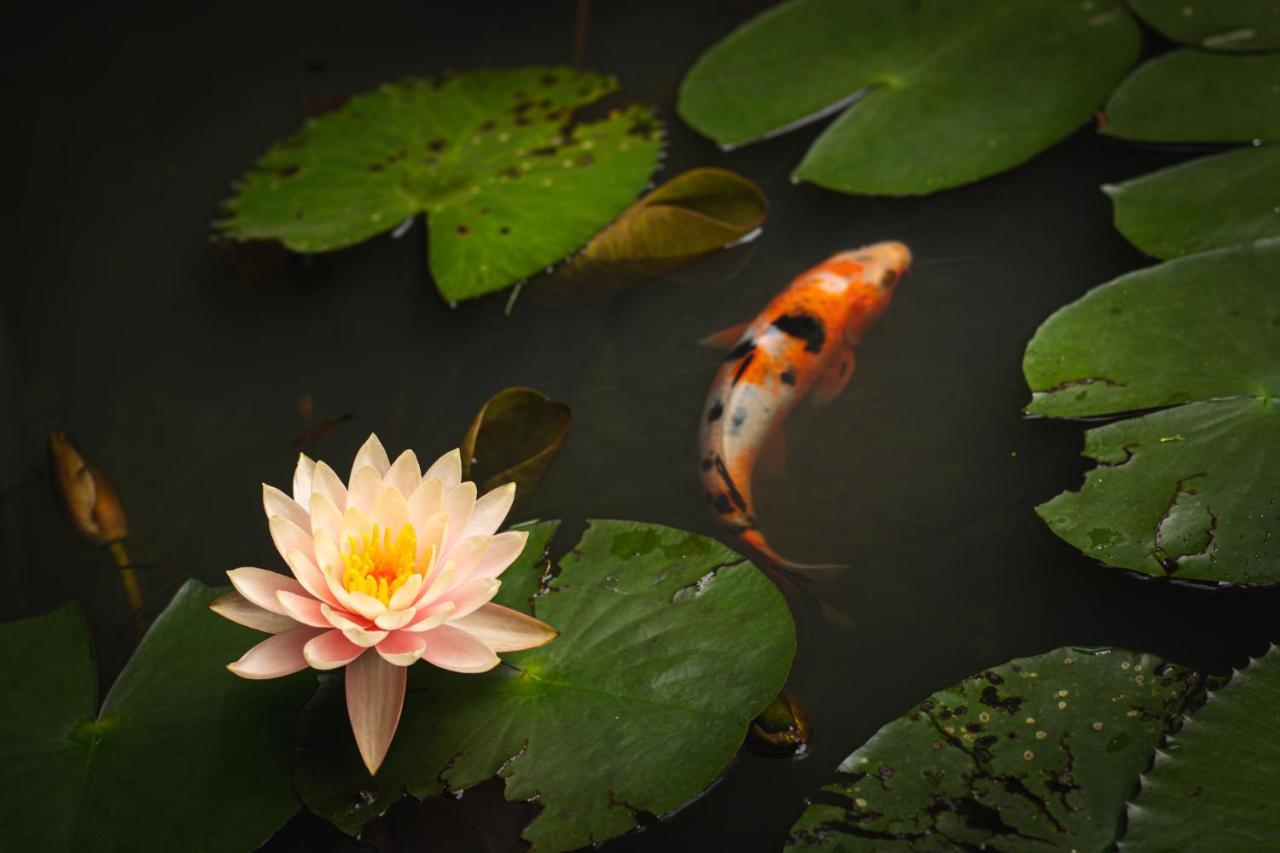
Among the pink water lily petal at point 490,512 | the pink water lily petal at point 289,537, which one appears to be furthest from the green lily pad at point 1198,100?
the pink water lily petal at point 289,537

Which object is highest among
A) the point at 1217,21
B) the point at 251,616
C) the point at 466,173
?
the point at 1217,21

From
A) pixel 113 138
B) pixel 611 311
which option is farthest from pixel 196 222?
pixel 611 311

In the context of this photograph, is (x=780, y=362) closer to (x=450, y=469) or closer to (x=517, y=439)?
(x=517, y=439)

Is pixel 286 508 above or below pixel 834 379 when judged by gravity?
above

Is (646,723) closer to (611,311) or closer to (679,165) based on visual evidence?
(611,311)

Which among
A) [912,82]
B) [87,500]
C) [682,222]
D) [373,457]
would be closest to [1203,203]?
[912,82]
